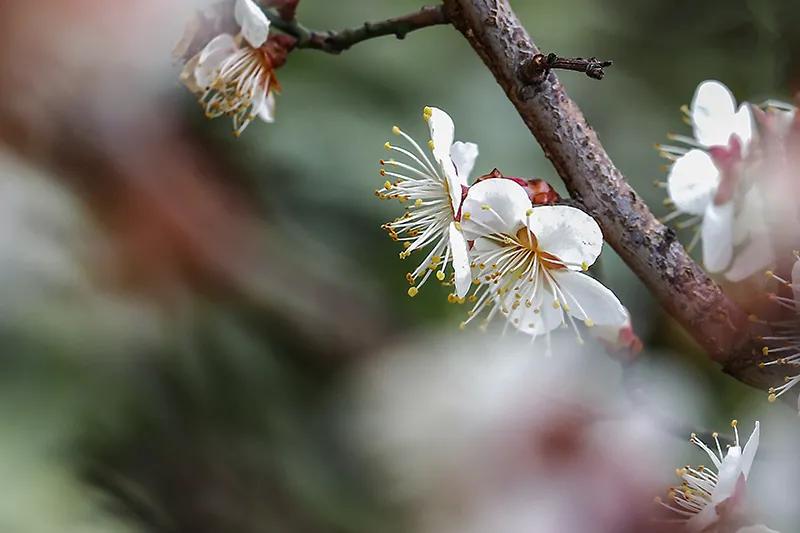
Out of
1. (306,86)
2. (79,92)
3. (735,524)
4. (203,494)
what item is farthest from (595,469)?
(79,92)

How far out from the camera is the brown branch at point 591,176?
41 centimetres

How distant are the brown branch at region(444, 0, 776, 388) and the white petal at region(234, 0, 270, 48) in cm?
11

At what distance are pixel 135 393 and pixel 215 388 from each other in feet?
0.37

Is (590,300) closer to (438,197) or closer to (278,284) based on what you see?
(438,197)

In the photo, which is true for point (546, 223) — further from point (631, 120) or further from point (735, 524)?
point (631, 120)

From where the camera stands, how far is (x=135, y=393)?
1.03 meters

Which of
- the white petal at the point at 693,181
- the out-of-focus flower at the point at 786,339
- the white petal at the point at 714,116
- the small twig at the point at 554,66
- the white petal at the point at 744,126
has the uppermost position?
the white petal at the point at 714,116

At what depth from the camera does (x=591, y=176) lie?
42 centimetres

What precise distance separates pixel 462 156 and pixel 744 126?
19cm

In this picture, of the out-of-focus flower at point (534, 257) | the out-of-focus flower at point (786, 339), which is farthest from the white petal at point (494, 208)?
the out-of-focus flower at point (786, 339)

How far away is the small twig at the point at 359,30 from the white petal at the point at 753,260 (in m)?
0.22

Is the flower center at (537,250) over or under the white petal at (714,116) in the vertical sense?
under

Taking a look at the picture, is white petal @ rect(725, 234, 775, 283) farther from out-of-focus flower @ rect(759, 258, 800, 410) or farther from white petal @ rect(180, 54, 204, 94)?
white petal @ rect(180, 54, 204, 94)

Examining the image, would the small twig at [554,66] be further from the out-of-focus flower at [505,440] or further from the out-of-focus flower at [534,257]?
the out-of-focus flower at [505,440]
